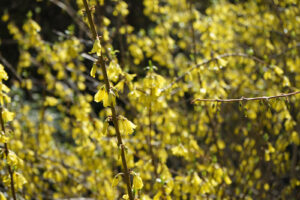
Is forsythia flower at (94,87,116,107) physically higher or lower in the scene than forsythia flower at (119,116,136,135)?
higher

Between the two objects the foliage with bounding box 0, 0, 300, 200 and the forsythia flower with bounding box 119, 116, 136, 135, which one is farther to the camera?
the foliage with bounding box 0, 0, 300, 200

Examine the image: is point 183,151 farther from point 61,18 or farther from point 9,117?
point 61,18

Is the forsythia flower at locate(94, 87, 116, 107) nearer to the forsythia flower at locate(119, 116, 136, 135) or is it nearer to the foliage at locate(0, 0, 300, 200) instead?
the foliage at locate(0, 0, 300, 200)

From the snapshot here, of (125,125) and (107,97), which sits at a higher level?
(107,97)

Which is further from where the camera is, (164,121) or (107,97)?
(164,121)

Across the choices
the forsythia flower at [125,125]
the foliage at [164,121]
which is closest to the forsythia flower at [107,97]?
the foliage at [164,121]

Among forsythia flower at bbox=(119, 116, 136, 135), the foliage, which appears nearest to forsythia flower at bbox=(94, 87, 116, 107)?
the foliage

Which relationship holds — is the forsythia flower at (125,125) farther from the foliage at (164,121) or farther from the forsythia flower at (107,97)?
the forsythia flower at (107,97)

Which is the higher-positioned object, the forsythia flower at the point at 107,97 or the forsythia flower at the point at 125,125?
the forsythia flower at the point at 107,97

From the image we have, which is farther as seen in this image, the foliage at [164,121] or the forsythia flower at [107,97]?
the foliage at [164,121]

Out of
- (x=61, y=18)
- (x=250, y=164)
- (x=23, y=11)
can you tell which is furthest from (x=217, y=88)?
(x=23, y=11)

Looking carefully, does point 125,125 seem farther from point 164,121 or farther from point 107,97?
point 164,121

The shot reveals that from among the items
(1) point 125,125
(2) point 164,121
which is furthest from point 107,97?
(2) point 164,121

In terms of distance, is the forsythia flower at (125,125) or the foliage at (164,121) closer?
the forsythia flower at (125,125)
